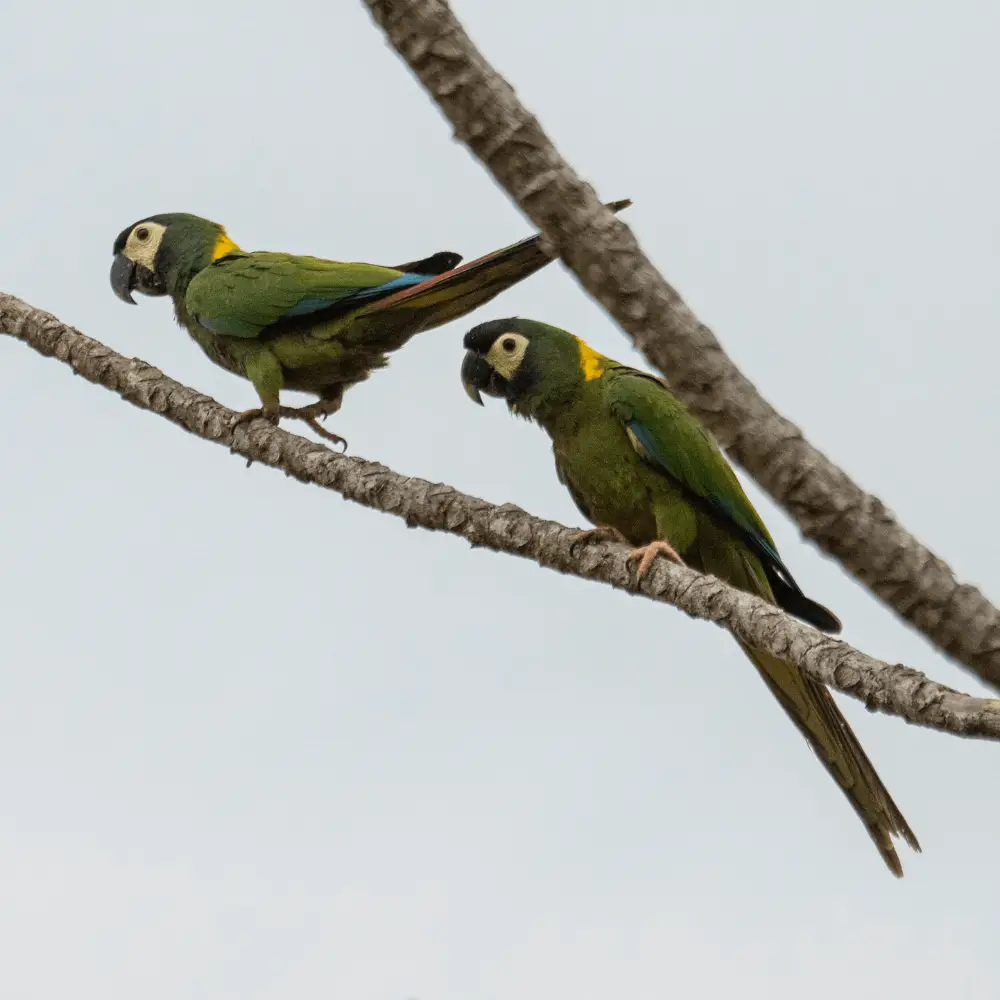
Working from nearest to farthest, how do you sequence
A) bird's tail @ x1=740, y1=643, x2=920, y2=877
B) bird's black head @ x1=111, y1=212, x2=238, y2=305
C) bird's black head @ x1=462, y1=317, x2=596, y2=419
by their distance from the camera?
bird's tail @ x1=740, y1=643, x2=920, y2=877 → bird's black head @ x1=462, y1=317, x2=596, y2=419 → bird's black head @ x1=111, y1=212, x2=238, y2=305

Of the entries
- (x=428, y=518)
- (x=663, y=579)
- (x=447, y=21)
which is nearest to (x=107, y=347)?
(x=428, y=518)

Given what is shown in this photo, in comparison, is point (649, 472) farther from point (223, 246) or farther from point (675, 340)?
point (675, 340)

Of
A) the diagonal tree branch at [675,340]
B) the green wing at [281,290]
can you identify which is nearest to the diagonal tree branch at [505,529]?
the diagonal tree branch at [675,340]

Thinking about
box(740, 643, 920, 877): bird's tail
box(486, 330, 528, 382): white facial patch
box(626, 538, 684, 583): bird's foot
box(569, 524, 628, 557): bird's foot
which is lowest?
box(740, 643, 920, 877): bird's tail

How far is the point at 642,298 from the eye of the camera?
255cm

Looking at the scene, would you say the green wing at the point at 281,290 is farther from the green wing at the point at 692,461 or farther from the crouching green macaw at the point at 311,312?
the green wing at the point at 692,461

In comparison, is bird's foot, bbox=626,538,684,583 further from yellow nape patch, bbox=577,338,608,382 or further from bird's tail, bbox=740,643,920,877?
yellow nape patch, bbox=577,338,608,382

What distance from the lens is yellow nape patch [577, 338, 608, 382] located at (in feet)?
18.2

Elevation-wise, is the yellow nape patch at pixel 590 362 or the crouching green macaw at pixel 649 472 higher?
the yellow nape patch at pixel 590 362

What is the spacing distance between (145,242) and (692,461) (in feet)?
9.97

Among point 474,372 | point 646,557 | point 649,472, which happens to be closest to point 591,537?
point 646,557

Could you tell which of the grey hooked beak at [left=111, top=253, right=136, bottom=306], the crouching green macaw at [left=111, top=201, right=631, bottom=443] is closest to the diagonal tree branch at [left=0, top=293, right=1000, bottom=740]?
the crouching green macaw at [left=111, top=201, right=631, bottom=443]

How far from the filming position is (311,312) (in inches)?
226

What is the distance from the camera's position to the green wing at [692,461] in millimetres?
5238
